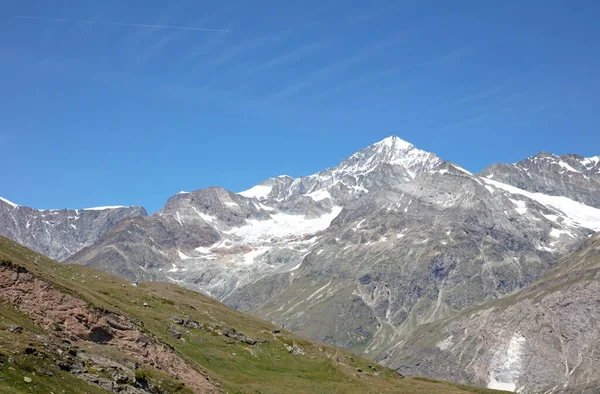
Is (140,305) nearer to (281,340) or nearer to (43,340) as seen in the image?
(281,340)

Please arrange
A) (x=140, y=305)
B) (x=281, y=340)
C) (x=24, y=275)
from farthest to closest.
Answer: (x=281, y=340) < (x=140, y=305) < (x=24, y=275)

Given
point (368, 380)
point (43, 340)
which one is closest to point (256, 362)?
point (368, 380)

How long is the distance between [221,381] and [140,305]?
29901 millimetres

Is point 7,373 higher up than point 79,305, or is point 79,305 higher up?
point 79,305

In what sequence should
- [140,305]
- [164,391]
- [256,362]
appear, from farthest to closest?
[140,305] → [256,362] → [164,391]

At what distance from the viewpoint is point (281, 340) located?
100500 mm

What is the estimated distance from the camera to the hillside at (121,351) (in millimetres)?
41344

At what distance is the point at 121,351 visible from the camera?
5134 cm

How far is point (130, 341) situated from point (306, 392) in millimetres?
25050

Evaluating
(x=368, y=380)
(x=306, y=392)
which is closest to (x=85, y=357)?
(x=306, y=392)

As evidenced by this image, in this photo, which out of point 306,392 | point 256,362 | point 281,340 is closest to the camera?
point 306,392

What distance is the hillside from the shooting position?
4134cm

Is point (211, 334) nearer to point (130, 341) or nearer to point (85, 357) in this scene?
point (130, 341)

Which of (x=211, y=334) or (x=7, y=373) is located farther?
(x=211, y=334)
